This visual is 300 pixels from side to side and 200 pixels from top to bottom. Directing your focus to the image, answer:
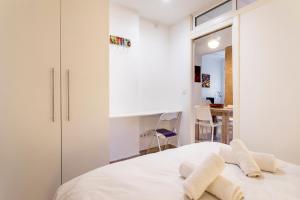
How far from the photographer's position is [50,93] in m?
1.55

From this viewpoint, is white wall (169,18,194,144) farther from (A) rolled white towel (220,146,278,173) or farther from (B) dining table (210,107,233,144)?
(A) rolled white towel (220,146,278,173)

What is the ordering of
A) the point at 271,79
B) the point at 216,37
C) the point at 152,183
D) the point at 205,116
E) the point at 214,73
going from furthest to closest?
the point at 214,73 < the point at 216,37 < the point at 205,116 < the point at 271,79 < the point at 152,183

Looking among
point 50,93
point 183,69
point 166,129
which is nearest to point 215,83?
point 183,69

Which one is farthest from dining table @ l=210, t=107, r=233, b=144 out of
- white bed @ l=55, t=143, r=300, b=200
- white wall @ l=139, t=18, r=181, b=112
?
white bed @ l=55, t=143, r=300, b=200

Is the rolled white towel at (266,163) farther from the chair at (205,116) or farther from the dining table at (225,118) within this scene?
the dining table at (225,118)

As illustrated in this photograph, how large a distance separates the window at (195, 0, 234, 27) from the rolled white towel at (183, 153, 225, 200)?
7.89 feet

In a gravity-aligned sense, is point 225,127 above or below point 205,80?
below

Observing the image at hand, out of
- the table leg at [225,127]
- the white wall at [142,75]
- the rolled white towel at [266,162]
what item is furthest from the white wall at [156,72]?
the rolled white towel at [266,162]

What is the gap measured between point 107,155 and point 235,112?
5.93ft

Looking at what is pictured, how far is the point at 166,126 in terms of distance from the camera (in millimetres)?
3633

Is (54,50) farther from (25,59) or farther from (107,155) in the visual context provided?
(107,155)

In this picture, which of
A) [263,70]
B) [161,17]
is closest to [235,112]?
[263,70]

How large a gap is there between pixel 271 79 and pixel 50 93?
2.38m

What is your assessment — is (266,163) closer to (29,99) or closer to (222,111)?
(29,99)
